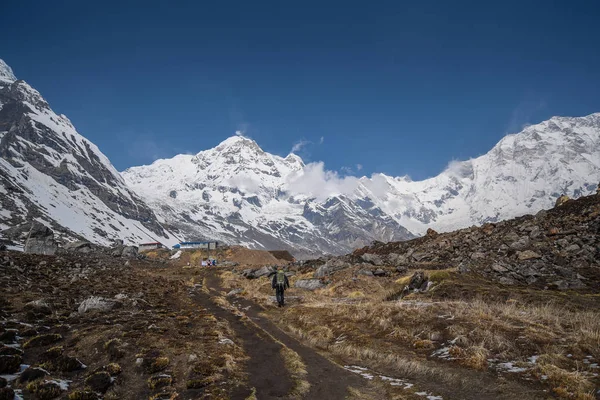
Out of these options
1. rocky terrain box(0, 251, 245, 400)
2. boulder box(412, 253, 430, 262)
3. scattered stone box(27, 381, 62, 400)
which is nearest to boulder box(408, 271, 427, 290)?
rocky terrain box(0, 251, 245, 400)

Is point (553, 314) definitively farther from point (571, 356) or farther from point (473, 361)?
point (473, 361)

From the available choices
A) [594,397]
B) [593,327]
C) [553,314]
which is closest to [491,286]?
[553,314]

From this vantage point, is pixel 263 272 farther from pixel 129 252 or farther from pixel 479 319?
pixel 129 252

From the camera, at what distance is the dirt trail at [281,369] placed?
11.4m

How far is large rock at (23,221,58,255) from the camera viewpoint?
68.0 m

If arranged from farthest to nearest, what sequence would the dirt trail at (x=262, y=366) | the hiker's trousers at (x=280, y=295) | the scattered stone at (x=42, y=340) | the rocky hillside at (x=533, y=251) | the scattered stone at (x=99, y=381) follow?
the hiker's trousers at (x=280, y=295) < the rocky hillside at (x=533, y=251) < the scattered stone at (x=42, y=340) < the dirt trail at (x=262, y=366) < the scattered stone at (x=99, y=381)

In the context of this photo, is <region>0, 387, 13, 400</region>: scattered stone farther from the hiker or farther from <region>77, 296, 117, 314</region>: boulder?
the hiker

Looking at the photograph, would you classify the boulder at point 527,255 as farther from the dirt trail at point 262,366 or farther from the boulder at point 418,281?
the dirt trail at point 262,366

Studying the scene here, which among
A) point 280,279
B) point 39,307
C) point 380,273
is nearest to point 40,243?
point 280,279

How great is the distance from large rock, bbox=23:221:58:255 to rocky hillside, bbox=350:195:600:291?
6073 centimetres

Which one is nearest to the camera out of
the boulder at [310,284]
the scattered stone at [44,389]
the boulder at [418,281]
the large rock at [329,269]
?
the scattered stone at [44,389]

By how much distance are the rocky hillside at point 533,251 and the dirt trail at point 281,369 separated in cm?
1907

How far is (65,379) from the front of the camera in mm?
10688

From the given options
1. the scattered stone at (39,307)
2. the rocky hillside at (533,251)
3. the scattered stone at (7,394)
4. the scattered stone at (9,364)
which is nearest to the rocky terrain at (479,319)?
the rocky hillside at (533,251)
